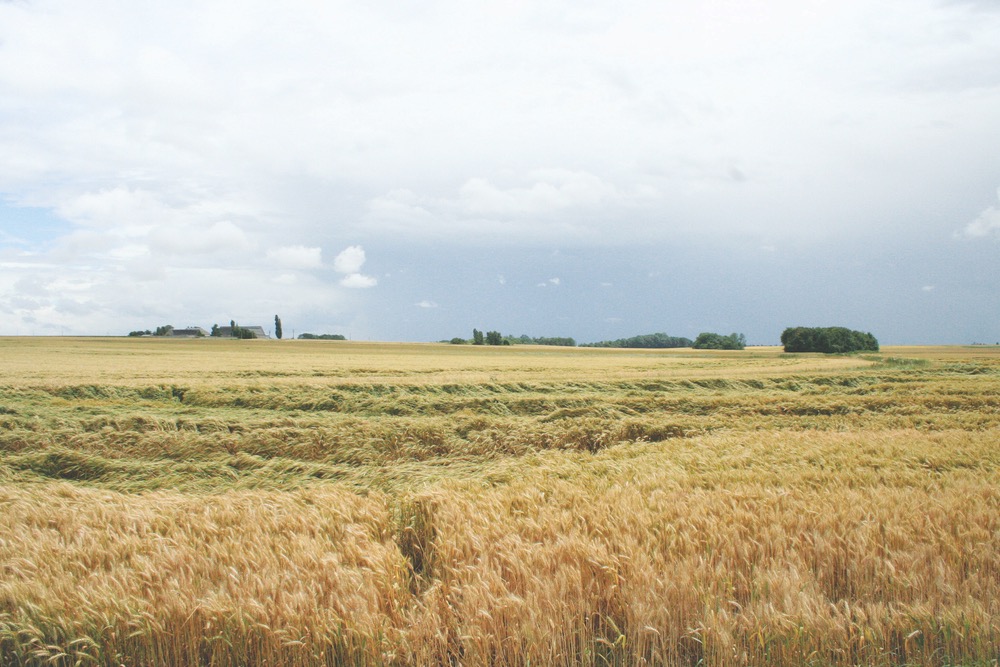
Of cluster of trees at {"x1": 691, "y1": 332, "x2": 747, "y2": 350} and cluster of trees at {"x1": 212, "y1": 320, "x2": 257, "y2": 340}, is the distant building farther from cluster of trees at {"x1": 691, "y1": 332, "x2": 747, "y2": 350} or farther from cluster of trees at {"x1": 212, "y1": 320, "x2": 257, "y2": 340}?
cluster of trees at {"x1": 691, "y1": 332, "x2": 747, "y2": 350}

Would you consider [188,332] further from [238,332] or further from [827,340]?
[827,340]

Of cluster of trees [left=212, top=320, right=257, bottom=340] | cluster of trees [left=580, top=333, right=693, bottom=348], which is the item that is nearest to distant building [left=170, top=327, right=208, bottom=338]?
cluster of trees [left=212, top=320, right=257, bottom=340]

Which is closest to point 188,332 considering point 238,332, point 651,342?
point 238,332

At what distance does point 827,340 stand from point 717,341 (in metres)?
29.4

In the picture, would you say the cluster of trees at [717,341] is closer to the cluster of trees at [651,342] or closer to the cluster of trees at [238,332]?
the cluster of trees at [651,342]

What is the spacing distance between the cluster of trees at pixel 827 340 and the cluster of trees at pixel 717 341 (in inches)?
875

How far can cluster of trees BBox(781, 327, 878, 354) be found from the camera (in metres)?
76.0

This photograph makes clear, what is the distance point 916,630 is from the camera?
10.9 ft

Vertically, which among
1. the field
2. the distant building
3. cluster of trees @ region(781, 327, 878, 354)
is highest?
the distant building

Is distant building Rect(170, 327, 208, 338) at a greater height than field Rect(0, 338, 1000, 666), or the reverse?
distant building Rect(170, 327, 208, 338)

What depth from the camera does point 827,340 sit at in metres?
76.1

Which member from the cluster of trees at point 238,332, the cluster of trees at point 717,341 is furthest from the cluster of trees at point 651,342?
the cluster of trees at point 238,332

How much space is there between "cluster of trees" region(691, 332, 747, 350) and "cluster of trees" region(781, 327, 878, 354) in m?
22.2

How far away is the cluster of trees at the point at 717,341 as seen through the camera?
A: 10312 cm
